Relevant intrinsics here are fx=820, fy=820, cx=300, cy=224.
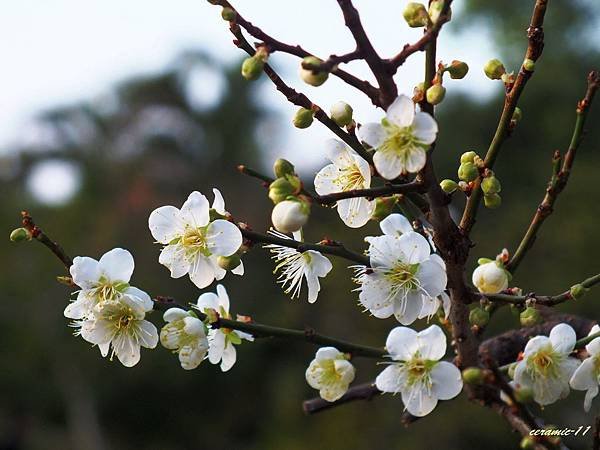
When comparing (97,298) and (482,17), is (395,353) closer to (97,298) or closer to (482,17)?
(97,298)

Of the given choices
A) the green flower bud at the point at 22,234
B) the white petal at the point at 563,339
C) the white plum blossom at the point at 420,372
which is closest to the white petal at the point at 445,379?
the white plum blossom at the point at 420,372

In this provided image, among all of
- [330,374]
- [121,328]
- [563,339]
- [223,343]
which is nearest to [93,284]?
[121,328]

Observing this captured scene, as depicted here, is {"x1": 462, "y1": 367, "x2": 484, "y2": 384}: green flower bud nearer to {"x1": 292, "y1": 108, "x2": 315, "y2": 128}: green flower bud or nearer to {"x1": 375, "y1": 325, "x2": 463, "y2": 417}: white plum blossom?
{"x1": 375, "y1": 325, "x2": 463, "y2": 417}: white plum blossom

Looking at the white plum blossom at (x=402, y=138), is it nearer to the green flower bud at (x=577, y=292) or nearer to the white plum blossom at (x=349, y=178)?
the white plum blossom at (x=349, y=178)

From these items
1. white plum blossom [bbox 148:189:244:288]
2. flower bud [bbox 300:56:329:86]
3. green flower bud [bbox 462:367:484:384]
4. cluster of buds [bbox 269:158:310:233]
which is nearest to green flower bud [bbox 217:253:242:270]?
white plum blossom [bbox 148:189:244:288]

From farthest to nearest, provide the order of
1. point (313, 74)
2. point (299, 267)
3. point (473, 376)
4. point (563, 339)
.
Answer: point (299, 267) < point (563, 339) < point (313, 74) < point (473, 376)

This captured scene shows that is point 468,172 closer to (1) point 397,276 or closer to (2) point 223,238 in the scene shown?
(1) point 397,276
